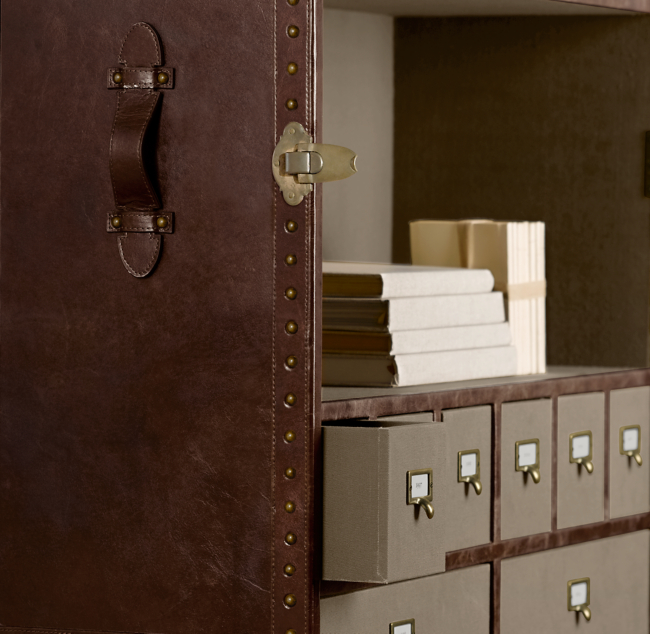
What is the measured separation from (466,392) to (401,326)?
17 centimetres

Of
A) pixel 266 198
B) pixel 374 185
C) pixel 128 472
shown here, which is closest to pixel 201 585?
pixel 128 472

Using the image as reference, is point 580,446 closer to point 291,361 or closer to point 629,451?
point 629,451

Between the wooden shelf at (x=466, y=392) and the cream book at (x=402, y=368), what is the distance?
0.02 metres

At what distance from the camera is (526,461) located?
6.87 ft

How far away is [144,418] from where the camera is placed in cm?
173

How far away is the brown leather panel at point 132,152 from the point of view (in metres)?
1.70

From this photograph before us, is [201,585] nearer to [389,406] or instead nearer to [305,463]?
[305,463]

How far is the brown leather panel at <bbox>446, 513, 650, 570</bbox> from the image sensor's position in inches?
79.3

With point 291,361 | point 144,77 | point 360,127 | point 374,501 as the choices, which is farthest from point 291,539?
point 360,127

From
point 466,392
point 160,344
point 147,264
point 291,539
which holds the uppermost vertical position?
point 147,264

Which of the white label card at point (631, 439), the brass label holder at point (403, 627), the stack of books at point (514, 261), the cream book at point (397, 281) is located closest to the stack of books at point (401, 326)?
the cream book at point (397, 281)

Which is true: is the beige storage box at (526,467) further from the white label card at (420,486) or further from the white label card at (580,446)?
the white label card at (420,486)

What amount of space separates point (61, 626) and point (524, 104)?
4.66 ft

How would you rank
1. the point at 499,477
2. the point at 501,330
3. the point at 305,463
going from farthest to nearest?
1. the point at 501,330
2. the point at 499,477
3. the point at 305,463
